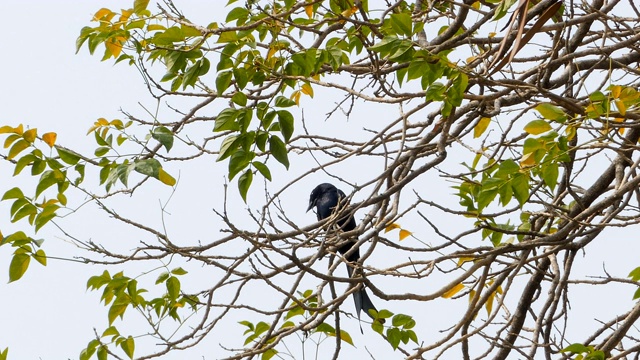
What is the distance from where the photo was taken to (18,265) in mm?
2973

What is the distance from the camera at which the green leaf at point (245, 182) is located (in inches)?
101

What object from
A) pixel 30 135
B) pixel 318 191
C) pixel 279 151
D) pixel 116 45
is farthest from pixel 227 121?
pixel 318 191

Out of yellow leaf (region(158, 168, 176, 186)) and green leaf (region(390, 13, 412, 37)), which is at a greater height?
green leaf (region(390, 13, 412, 37))

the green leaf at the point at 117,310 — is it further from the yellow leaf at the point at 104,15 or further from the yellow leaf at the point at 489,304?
the yellow leaf at the point at 489,304

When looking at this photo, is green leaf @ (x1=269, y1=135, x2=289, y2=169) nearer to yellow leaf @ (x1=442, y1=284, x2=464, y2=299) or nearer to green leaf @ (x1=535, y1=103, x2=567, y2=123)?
green leaf @ (x1=535, y1=103, x2=567, y2=123)

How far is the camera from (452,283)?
10.4 ft

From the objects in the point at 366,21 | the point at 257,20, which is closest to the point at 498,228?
the point at 366,21

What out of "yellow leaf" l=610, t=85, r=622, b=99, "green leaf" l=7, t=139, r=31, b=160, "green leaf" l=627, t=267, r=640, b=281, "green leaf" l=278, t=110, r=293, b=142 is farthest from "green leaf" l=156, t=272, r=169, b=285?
"green leaf" l=627, t=267, r=640, b=281

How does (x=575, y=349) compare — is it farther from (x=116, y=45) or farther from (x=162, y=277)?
(x=116, y=45)

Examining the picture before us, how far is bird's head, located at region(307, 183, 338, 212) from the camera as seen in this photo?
18.2 feet

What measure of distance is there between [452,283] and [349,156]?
0.62 meters

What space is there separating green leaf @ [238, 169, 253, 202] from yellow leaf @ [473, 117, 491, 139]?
4.33 feet

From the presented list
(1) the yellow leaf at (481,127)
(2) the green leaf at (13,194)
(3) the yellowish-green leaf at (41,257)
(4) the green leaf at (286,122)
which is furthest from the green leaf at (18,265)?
(1) the yellow leaf at (481,127)

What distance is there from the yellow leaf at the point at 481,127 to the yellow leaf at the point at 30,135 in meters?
1.76
